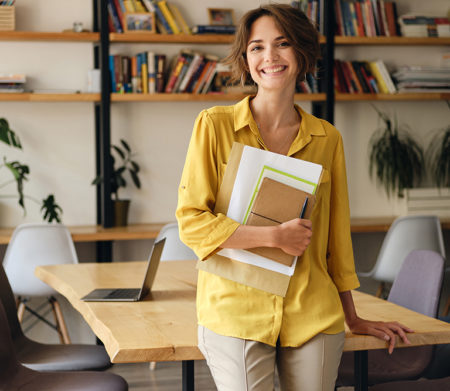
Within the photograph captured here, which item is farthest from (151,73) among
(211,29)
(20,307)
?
(20,307)

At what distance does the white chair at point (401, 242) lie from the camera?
13.7 ft

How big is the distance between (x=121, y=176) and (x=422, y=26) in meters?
2.38

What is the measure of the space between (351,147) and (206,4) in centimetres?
148

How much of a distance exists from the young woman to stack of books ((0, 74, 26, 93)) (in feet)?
9.64

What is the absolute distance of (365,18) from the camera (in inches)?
188

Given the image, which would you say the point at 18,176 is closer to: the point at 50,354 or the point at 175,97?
the point at 175,97

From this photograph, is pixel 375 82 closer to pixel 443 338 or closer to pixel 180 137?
pixel 180 137

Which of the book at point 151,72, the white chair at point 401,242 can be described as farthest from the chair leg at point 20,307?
the white chair at point 401,242

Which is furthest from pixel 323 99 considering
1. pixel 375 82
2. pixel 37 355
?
pixel 37 355

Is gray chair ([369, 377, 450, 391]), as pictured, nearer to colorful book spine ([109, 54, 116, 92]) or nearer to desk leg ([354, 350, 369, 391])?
desk leg ([354, 350, 369, 391])

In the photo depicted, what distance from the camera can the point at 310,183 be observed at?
5.01 ft

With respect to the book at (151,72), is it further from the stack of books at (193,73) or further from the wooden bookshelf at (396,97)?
the wooden bookshelf at (396,97)

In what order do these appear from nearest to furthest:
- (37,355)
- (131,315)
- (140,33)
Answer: (131,315), (37,355), (140,33)

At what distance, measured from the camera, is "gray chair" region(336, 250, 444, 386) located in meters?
2.43
